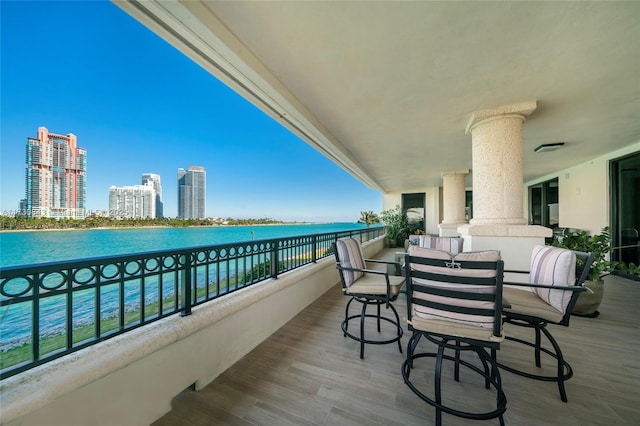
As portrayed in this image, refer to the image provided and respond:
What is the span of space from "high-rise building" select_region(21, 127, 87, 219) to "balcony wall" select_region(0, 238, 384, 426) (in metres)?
1.46

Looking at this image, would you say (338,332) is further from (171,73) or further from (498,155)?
(171,73)

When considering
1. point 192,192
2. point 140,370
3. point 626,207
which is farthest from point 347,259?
point 192,192

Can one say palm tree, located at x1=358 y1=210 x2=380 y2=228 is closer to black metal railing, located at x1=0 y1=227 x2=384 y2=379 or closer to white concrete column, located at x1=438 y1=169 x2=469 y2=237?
white concrete column, located at x1=438 y1=169 x2=469 y2=237

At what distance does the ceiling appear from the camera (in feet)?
4.54

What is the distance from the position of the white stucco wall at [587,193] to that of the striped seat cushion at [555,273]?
4.76m

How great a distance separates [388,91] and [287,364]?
2748 mm

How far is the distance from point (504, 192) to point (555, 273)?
1443 millimetres

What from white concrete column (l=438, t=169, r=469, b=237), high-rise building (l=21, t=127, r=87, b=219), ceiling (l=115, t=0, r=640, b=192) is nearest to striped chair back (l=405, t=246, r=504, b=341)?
ceiling (l=115, t=0, r=640, b=192)

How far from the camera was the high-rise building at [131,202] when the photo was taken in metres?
3.57

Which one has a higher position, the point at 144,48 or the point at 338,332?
the point at 144,48

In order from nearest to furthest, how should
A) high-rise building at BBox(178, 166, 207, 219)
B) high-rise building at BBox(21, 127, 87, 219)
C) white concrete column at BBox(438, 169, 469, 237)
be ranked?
high-rise building at BBox(21, 127, 87, 219)
white concrete column at BBox(438, 169, 469, 237)
high-rise building at BBox(178, 166, 207, 219)

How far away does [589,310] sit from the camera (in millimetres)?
2543

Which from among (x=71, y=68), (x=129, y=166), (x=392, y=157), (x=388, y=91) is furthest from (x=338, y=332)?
(x=129, y=166)

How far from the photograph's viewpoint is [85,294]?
4.48 feet
